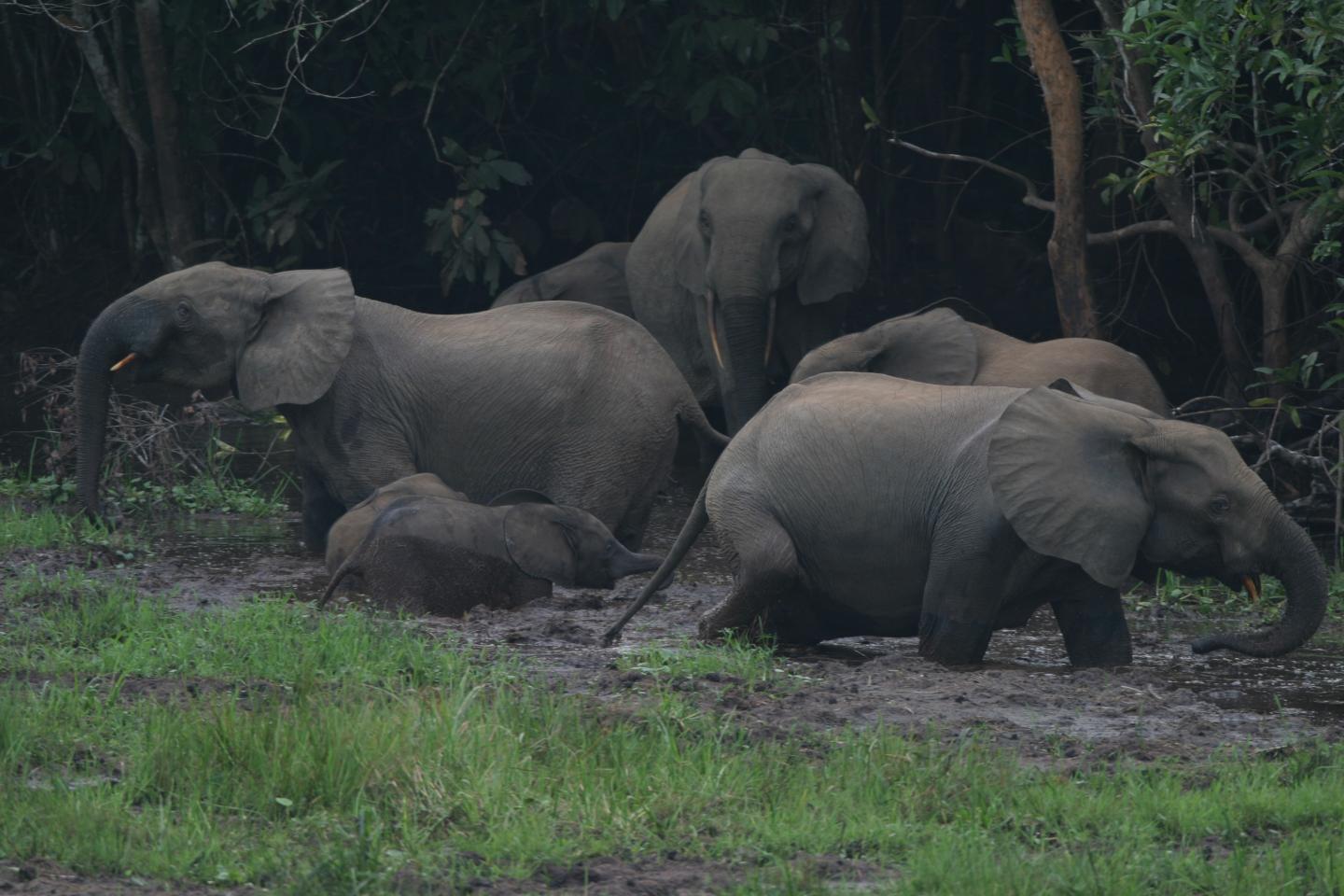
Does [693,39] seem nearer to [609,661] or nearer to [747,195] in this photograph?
[747,195]

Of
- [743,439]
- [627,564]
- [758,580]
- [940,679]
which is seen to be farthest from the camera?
[627,564]

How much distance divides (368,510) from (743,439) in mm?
1673

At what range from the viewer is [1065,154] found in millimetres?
10164

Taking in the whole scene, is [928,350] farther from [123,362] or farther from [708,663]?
[123,362]

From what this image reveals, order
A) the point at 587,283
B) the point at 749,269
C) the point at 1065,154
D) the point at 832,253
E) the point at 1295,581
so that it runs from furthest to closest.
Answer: the point at 587,283 < the point at 832,253 < the point at 749,269 < the point at 1065,154 < the point at 1295,581

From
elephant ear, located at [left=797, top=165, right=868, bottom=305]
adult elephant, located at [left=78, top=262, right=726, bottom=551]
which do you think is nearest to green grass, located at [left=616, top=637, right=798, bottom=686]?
adult elephant, located at [left=78, top=262, right=726, bottom=551]

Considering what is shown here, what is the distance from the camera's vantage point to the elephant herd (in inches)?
265

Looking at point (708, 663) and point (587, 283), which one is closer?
point (708, 663)

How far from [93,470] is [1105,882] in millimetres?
6155

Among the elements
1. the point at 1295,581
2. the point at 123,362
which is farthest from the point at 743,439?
the point at 123,362

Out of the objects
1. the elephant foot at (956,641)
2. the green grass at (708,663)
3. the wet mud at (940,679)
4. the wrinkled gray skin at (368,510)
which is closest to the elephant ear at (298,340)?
the wrinkled gray skin at (368,510)

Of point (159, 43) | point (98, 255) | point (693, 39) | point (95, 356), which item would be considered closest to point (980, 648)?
point (95, 356)

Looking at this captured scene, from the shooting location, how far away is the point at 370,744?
16.4 feet

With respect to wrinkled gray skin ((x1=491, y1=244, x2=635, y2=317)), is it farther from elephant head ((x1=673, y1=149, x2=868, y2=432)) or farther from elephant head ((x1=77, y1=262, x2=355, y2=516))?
elephant head ((x1=77, y1=262, x2=355, y2=516))
